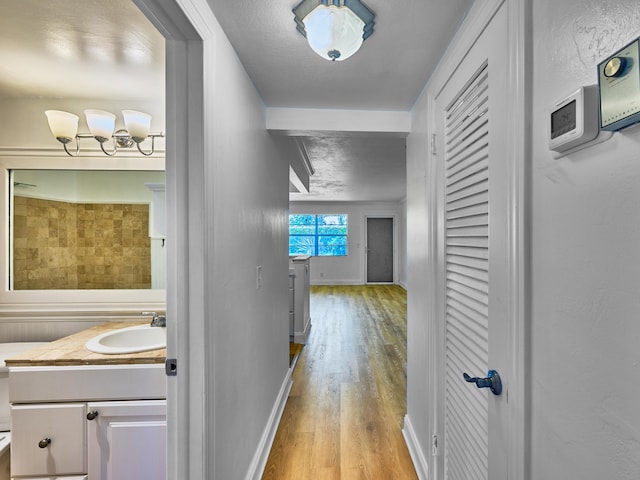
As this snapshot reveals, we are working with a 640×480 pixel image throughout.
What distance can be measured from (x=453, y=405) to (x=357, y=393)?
4.84 feet

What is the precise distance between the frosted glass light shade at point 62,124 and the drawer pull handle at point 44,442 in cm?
147

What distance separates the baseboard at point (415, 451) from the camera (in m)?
1.61

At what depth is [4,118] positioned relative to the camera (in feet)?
5.76

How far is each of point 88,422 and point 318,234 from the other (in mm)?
7243

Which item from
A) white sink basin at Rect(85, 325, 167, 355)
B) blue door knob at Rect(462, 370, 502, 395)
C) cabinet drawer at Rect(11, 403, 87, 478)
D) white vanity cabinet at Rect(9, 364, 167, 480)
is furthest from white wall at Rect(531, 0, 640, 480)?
cabinet drawer at Rect(11, 403, 87, 478)

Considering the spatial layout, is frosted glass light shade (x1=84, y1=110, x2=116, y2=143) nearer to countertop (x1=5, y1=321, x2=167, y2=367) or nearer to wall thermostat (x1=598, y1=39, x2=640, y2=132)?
countertop (x1=5, y1=321, x2=167, y2=367)

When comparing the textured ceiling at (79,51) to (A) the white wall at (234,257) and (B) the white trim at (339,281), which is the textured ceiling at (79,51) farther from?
(B) the white trim at (339,281)

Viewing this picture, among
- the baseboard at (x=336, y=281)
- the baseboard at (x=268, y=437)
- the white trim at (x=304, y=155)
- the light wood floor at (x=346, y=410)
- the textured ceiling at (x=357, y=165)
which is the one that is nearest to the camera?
the baseboard at (x=268, y=437)

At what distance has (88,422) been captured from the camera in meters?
1.38

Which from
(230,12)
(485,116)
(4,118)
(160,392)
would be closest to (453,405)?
(485,116)

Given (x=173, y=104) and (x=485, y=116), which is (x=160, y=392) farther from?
(x=485, y=116)

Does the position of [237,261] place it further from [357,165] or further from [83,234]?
[357,165]

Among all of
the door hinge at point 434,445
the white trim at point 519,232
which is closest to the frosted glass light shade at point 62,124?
the white trim at point 519,232

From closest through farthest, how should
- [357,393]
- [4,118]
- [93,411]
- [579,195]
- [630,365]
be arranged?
[630,365]
[579,195]
[93,411]
[4,118]
[357,393]
